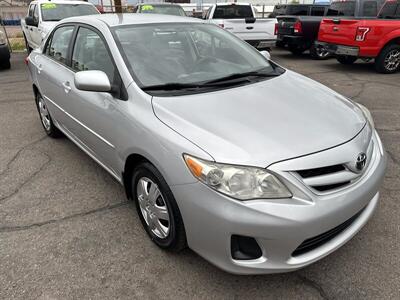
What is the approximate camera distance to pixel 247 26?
1041 centimetres

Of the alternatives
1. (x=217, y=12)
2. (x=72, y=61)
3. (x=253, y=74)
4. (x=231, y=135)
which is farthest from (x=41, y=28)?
(x=231, y=135)

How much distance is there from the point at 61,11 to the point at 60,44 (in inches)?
244

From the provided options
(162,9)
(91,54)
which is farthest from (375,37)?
(91,54)

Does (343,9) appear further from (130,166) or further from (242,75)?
(130,166)

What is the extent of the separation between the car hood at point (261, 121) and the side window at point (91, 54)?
760 millimetres

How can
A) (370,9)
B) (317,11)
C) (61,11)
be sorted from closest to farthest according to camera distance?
(370,9) → (61,11) → (317,11)

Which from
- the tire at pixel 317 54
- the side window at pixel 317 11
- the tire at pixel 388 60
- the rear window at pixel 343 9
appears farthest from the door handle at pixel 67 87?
the side window at pixel 317 11

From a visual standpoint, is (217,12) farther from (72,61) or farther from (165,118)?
(165,118)

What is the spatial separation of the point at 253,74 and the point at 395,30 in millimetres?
6974

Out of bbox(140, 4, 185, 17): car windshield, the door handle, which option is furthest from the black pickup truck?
the door handle

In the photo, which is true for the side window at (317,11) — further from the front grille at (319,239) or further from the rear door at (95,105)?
the front grille at (319,239)

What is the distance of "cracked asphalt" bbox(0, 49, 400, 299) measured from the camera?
2307 mm

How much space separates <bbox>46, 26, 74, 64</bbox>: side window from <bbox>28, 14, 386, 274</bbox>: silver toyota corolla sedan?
0.42m

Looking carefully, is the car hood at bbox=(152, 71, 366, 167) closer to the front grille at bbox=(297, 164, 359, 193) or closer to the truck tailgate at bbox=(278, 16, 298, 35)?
the front grille at bbox=(297, 164, 359, 193)
